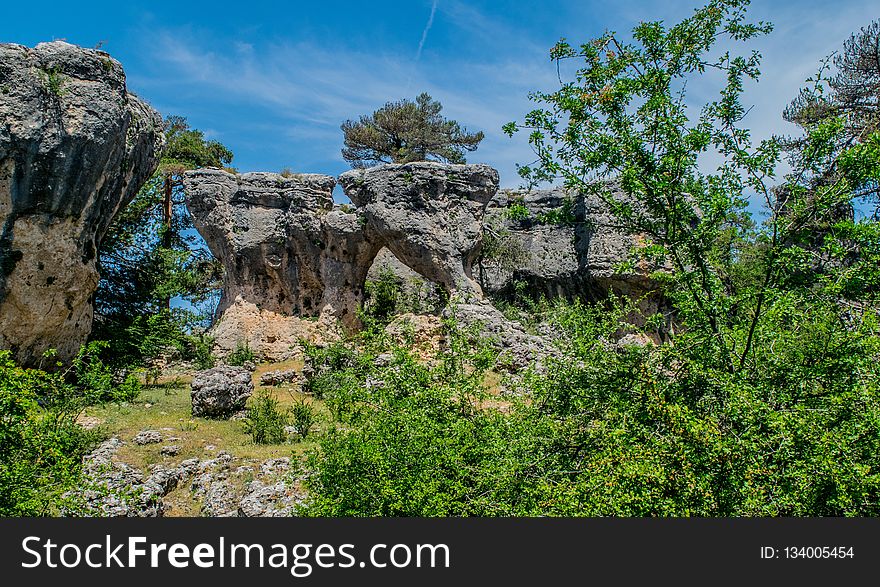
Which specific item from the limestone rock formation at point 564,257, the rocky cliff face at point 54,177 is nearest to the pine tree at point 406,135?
the limestone rock formation at point 564,257

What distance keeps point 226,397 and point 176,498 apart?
505cm

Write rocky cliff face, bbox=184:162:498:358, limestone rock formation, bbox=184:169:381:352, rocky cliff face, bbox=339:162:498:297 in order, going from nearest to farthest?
rocky cliff face, bbox=339:162:498:297
rocky cliff face, bbox=184:162:498:358
limestone rock formation, bbox=184:169:381:352

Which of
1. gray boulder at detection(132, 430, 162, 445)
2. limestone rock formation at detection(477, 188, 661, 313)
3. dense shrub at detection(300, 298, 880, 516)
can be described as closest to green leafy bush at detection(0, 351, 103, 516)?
dense shrub at detection(300, 298, 880, 516)

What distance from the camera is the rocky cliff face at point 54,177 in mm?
14227

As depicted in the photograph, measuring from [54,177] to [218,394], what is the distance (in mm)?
5950

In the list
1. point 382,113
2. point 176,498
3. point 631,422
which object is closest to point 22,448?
point 176,498

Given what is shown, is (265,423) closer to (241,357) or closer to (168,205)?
(241,357)

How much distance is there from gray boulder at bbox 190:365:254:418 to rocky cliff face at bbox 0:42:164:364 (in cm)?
380

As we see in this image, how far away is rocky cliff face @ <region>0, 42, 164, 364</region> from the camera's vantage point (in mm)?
14227

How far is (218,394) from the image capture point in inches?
617

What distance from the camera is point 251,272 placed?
85.1ft

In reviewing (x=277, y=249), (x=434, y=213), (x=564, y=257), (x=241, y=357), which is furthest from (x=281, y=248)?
(x=564, y=257)

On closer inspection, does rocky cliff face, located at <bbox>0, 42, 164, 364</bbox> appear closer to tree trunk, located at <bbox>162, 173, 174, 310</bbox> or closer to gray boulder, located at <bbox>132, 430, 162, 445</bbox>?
gray boulder, located at <bbox>132, 430, 162, 445</bbox>

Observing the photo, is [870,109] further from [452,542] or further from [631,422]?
[452,542]
